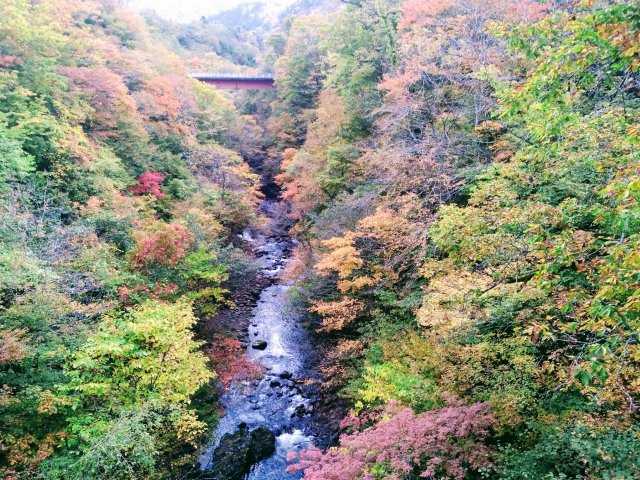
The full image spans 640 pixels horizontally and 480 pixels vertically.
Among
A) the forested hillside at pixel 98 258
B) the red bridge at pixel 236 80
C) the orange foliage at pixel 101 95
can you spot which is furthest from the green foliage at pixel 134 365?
the red bridge at pixel 236 80

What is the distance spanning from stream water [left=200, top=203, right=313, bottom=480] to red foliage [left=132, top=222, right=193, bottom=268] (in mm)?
5766

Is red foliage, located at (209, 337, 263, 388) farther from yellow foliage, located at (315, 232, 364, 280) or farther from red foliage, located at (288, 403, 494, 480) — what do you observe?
red foliage, located at (288, 403, 494, 480)

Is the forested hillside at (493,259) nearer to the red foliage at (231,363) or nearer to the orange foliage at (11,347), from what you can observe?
the red foliage at (231,363)

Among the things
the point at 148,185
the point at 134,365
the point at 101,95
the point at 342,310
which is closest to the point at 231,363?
the point at 342,310

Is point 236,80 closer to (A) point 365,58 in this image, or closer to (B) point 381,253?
(A) point 365,58

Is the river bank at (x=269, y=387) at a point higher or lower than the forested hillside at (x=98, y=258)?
lower

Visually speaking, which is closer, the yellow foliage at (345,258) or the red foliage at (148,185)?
the yellow foliage at (345,258)

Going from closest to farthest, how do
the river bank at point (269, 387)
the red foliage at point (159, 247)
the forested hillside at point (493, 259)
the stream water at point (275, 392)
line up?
the forested hillside at point (493, 259), the river bank at point (269, 387), the stream water at point (275, 392), the red foliage at point (159, 247)

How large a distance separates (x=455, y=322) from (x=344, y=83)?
19.9 metres

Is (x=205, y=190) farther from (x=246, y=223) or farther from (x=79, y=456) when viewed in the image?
(x=79, y=456)

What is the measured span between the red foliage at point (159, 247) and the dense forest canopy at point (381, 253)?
81mm

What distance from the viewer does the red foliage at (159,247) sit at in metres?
14.5

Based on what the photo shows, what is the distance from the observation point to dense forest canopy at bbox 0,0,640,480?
6165mm

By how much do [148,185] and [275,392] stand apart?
12304 mm
